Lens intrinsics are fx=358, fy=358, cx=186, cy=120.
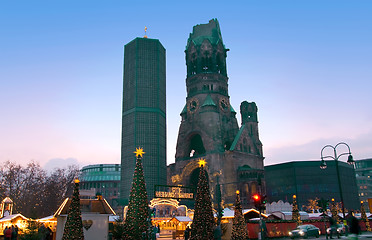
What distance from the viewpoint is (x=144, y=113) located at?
335ft

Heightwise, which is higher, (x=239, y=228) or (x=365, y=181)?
(x=365, y=181)

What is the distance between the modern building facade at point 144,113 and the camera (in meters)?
99.8

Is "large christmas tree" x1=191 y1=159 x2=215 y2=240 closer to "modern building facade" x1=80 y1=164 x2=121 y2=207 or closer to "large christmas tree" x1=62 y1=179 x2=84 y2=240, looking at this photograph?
"large christmas tree" x1=62 y1=179 x2=84 y2=240

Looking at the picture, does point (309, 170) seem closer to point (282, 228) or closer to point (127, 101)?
point (127, 101)

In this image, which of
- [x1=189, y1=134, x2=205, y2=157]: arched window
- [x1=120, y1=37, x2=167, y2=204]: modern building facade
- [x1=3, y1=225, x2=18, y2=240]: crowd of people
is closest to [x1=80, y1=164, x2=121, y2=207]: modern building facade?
[x1=120, y1=37, x2=167, y2=204]: modern building facade

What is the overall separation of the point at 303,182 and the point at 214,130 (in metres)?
50.5

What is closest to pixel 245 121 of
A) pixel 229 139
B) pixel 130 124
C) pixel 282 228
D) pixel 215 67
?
pixel 229 139

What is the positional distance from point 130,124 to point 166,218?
54732 mm

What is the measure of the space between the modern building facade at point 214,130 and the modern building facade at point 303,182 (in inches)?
1418

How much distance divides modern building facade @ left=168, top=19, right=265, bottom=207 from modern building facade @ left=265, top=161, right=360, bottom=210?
36012 millimetres

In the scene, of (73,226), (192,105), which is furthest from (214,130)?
(73,226)

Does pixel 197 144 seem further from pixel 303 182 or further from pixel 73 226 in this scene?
pixel 73 226

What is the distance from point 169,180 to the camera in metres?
84.1

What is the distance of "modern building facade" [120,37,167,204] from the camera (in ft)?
327
